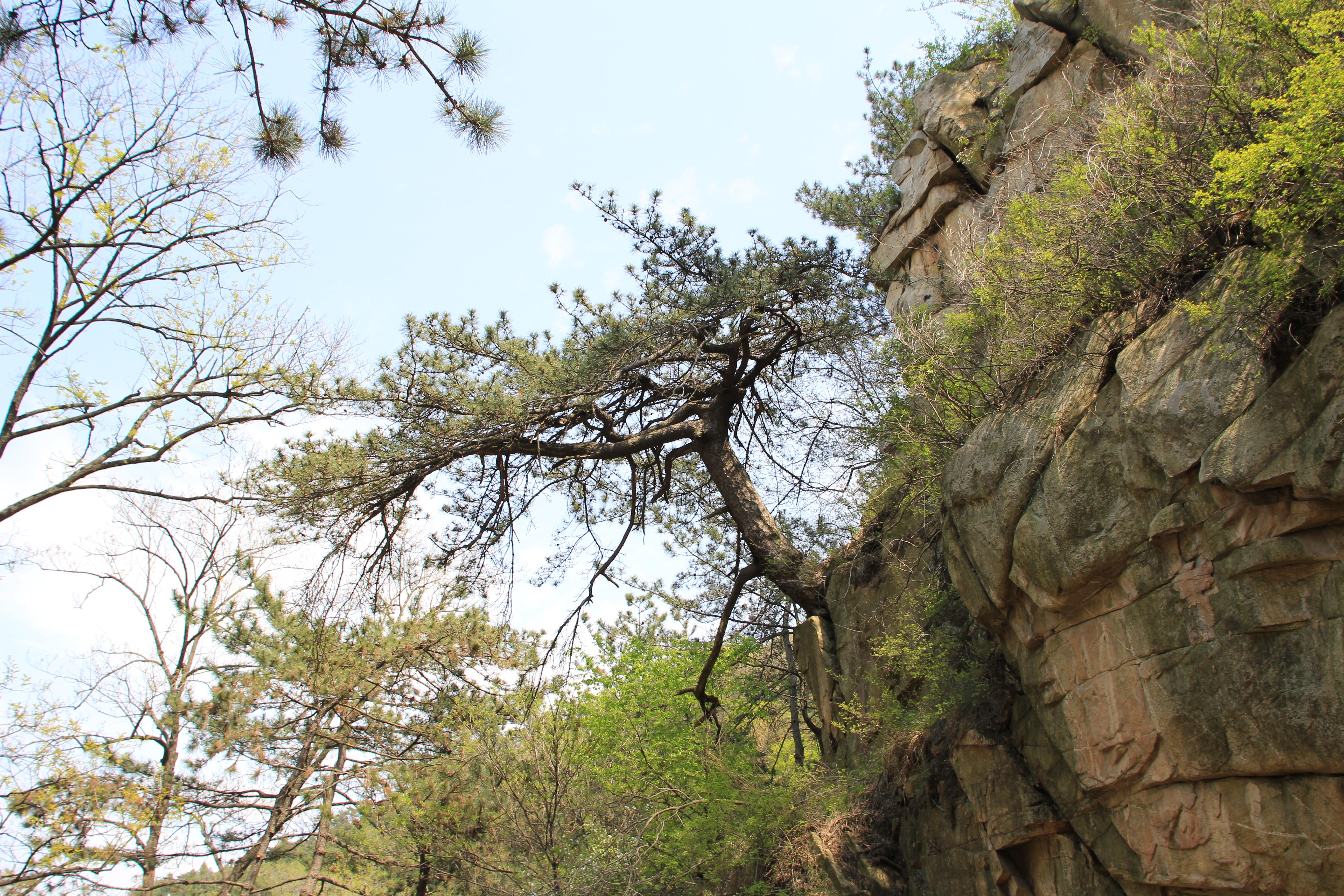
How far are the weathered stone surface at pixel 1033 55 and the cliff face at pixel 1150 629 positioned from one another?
0.91 m

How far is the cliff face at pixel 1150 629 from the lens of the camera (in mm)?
4066

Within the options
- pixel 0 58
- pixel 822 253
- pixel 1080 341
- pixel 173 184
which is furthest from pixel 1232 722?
pixel 173 184

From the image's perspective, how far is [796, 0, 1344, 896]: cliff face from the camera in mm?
4066

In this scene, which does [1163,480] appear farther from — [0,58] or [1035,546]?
[0,58]

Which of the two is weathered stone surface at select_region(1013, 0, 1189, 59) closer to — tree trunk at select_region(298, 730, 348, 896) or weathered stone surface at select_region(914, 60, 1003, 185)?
weathered stone surface at select_region(914, 60, 1003, 185)

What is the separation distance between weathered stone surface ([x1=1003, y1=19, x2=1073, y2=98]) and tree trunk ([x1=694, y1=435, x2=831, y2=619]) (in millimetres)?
5596

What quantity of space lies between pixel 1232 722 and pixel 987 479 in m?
2.22

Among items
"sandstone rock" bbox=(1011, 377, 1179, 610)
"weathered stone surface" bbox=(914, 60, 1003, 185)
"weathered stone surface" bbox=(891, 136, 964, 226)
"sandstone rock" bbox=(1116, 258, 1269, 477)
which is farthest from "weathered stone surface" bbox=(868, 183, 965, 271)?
"sandstone rock" bbox=(1116, 258, 1269, 477)

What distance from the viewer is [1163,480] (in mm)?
4797

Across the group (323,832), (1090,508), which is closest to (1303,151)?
(1090,508)

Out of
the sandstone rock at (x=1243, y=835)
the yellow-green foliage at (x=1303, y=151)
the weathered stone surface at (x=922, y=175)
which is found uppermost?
the weathered stone surface at (x=922, y=175)

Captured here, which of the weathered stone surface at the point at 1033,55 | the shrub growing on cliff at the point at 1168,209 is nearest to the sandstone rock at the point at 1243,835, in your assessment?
the shrub growing on cliff at the point at 1168,209

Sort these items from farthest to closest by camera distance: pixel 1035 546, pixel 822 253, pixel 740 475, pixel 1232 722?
1. pixel 740 475
2. pixel 822 253
3. pixel 1035 546
4. pixel 1232 722

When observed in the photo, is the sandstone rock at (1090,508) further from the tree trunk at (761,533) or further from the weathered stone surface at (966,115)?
the weathered stone surface at (966,115)
